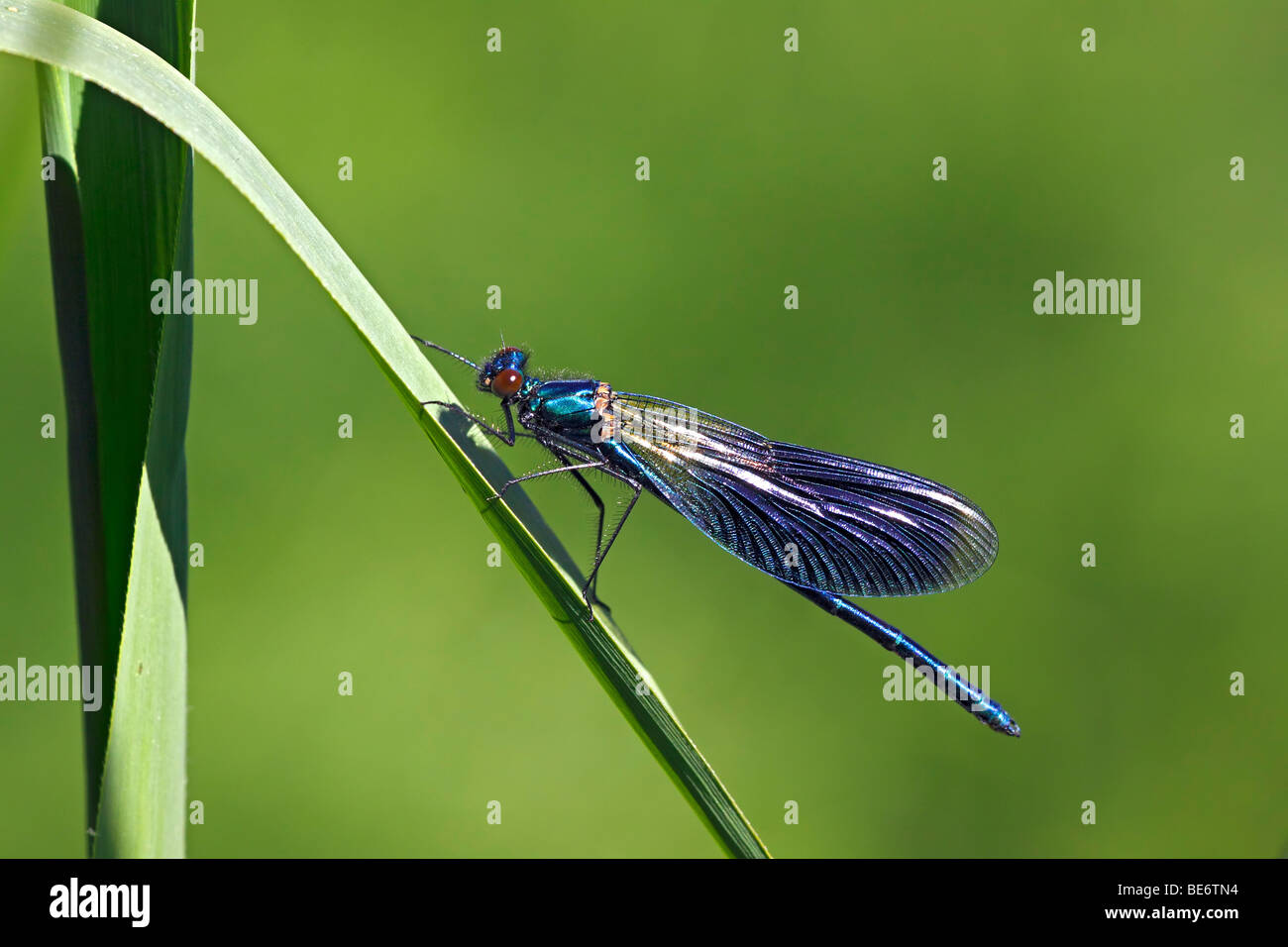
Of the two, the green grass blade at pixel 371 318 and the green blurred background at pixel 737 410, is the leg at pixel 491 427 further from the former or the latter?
the green blurred background at pixel 737 410

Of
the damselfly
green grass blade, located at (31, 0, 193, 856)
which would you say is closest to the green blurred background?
the damselfly

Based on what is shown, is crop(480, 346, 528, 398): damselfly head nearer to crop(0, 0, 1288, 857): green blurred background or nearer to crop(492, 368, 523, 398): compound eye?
crop(492, 368, 523, 398): compound eye

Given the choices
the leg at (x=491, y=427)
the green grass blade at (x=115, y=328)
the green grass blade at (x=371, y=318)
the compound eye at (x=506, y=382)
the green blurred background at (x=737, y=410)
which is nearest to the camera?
the green grass blade at (x=371, y=318)

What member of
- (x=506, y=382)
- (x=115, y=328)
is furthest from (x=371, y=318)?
(x=506, y=382)

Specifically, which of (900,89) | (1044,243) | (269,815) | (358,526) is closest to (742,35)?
Result: (900,89)

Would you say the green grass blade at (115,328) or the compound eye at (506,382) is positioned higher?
the compound eye at (506,382)

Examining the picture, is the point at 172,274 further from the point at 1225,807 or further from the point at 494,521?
the point at 1225,807

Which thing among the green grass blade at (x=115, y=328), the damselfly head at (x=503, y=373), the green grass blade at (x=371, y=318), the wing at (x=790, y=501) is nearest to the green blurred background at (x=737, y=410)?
the damselfly head at (x=503, y=373)
